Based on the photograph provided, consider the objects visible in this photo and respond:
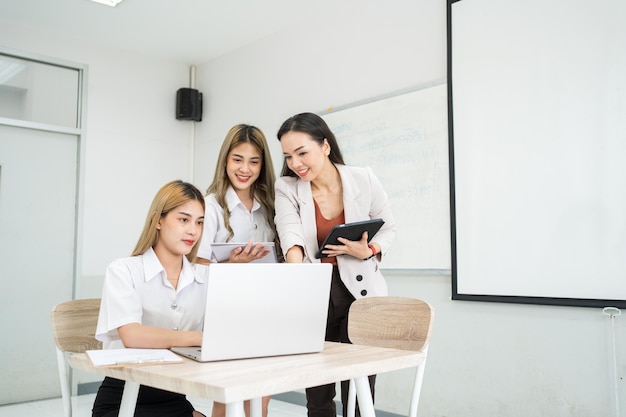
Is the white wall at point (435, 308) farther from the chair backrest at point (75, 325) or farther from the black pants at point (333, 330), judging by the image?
the chair backrest at point (75, 325)

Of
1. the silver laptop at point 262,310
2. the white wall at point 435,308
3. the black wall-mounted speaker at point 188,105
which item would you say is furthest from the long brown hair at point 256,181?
the black wall-mounted speaker at point 188,105

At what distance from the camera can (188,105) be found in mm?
4887

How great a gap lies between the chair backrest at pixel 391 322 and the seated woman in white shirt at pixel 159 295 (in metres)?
0.46

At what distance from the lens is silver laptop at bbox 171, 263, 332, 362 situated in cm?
117

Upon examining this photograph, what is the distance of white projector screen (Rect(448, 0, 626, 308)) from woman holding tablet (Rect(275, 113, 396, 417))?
96 cm

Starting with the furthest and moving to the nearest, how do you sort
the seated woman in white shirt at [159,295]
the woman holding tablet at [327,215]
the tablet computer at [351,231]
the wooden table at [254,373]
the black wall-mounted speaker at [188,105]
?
1. the black wall-mounted speaker at [188,105]
2. the woman holding tablet at [327,215]
3. the tablet computer at [351,231]
4. the seated woman in white shirt at [159,295]
5. the wooden table at [254,373]

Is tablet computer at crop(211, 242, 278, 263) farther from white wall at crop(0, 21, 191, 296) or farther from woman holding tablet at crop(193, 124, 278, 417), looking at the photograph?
white wall at crop(0, 21, 191, 296)

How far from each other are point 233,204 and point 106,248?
2.72 metres

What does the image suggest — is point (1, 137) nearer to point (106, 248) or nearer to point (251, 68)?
point (106, 248)

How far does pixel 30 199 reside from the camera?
13.6 ft

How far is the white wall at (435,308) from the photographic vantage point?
2.58 meters

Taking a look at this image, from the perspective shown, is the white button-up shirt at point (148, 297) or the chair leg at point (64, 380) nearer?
the white button-up shirt at point (148, 297)

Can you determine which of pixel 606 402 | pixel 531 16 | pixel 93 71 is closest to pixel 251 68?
pixel 93 71

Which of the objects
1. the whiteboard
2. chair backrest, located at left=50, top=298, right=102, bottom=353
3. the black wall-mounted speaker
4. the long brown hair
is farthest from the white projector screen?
the black wall-mounted speaker
